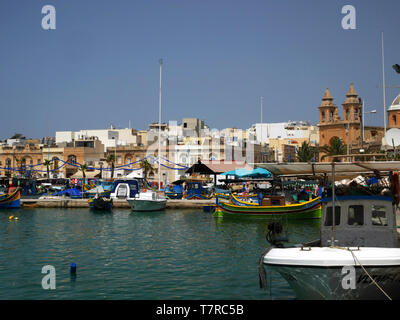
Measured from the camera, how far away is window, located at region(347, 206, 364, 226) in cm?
1297

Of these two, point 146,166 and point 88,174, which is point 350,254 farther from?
point 88,174

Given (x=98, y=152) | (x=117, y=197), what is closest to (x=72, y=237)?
(x=117, y=197)

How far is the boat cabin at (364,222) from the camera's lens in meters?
12.7

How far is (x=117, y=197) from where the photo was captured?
54.4 meters

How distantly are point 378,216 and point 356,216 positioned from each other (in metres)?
0.61

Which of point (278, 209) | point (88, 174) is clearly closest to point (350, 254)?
point (278, 209)

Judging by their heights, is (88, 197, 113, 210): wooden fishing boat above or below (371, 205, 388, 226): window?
below

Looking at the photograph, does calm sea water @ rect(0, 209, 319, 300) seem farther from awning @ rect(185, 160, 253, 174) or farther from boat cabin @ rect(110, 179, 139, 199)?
boat cabin @ rect(110, 179, 139, 199)

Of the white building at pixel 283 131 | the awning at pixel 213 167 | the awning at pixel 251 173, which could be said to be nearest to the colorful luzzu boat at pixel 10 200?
the awning at pixel 213 167

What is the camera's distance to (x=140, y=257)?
2109cm

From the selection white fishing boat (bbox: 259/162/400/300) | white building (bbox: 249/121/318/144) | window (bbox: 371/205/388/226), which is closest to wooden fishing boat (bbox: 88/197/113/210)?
white fishing boat (bbox: 259/162/400/300)

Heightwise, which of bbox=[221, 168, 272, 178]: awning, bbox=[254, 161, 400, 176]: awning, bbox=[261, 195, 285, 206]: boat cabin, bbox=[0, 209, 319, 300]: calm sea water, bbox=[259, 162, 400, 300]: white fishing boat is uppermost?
bbox=[254, 161, 400, 176]: awning

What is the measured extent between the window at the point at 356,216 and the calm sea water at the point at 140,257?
3.14 m
